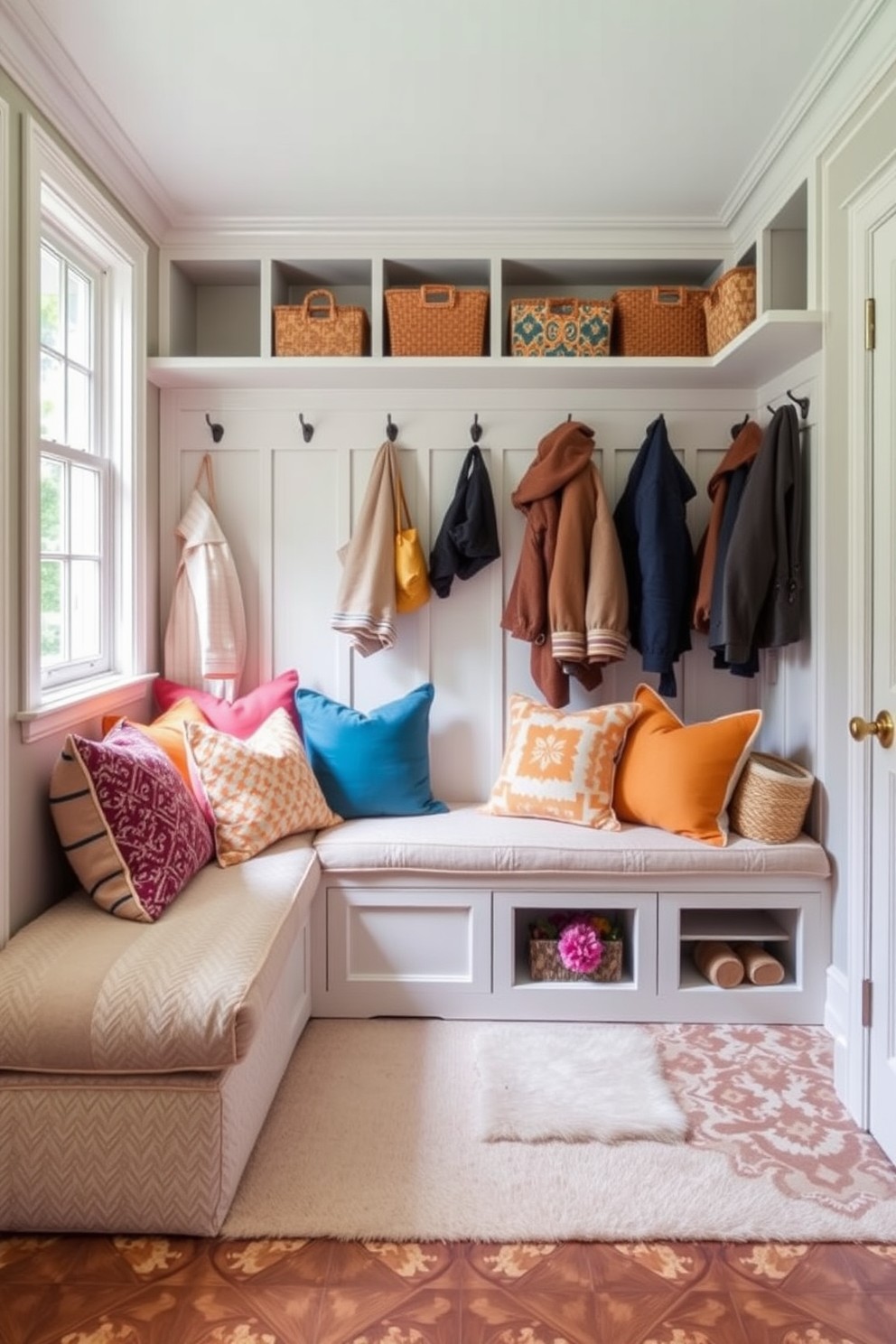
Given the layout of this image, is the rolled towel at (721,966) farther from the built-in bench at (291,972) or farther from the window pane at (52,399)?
the window pane at (52,399)

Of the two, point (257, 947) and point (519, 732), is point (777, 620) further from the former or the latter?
point (257, 947)

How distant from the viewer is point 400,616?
311cm

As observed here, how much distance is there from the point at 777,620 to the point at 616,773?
0.67m

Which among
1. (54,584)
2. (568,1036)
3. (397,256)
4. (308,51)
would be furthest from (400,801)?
(308,51)

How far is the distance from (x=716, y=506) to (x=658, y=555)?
0.80 feet

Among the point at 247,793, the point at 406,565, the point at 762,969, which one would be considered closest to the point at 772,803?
the point at 762,969

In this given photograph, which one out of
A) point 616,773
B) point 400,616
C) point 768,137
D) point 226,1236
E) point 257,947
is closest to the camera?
point 226,1236

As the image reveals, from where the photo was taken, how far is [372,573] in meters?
2.93

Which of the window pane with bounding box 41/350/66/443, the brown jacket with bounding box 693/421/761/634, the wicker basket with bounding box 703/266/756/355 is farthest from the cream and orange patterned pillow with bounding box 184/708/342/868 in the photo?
the wicker basket with bounding box 703/266/756/355

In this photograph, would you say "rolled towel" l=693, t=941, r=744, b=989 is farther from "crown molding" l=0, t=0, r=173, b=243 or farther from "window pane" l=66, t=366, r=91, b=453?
"crown molding" l=0, t=0, r=173, b=243

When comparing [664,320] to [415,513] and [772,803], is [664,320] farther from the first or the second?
[772,803]

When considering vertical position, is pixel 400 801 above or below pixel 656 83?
below

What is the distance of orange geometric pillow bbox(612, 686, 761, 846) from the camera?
2596 millimetres

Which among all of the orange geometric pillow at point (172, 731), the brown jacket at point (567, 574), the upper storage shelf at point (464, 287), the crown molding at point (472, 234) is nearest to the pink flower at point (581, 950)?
the brown jacket at point (567, 574)
